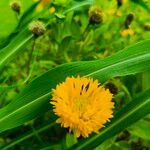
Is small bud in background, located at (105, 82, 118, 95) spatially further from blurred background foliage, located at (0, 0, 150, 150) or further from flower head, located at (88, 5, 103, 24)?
flower head, located at (88, 5, 103, 24)

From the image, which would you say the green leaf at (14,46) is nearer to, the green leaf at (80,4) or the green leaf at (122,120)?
the green leaf at (80,4)

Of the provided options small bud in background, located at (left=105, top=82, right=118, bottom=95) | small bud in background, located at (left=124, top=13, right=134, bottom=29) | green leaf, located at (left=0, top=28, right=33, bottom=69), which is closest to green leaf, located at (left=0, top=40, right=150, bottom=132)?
small bud in background, located at (left=105, top=82, right=118, bottom=95)

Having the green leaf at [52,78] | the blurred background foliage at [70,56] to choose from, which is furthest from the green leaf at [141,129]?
the green leaf at [52,78]

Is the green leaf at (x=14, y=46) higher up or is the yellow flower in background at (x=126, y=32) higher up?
the green leaf at (x=14, y=46)

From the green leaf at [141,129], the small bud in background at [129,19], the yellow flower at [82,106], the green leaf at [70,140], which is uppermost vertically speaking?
the yellow flower at [82,106]

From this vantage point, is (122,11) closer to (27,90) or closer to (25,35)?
(25,35)

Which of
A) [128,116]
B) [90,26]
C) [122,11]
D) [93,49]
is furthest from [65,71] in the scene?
[122,11]
